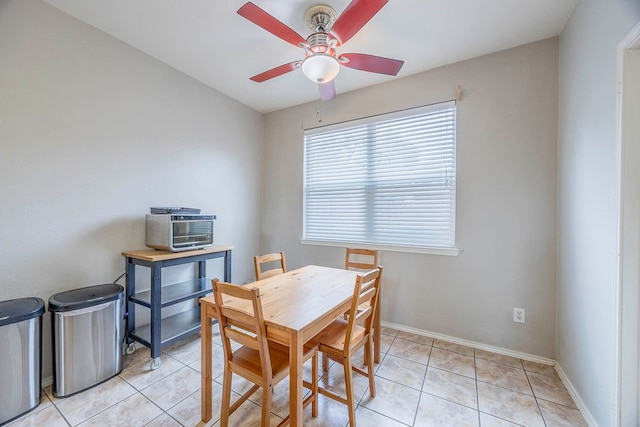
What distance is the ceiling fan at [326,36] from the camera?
4.71 feet

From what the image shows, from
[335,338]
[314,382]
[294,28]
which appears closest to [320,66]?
[294,28]

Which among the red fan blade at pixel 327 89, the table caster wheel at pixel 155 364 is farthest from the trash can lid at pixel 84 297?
the red fan blade at pixel 327 89

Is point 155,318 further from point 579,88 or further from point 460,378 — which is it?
point 579,88

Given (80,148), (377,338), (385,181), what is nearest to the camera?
(80,148)

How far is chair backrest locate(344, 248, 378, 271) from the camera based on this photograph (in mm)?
2536

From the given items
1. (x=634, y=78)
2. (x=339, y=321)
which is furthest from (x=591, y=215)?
(x=339, y=321)

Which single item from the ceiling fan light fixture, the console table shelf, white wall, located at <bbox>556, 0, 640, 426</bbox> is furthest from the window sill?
the ceiling fan light fixture

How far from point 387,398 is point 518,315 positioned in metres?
1.37

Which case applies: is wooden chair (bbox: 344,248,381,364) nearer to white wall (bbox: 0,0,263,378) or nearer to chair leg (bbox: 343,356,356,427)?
chair leg (bbox: 343,356,356,427)

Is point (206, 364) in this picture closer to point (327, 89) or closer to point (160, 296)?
point (160, 296)

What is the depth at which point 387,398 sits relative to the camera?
1714 mm

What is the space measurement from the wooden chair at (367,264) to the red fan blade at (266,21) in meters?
1.84

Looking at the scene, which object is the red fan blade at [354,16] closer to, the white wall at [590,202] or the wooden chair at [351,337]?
the white wall at [590,202]

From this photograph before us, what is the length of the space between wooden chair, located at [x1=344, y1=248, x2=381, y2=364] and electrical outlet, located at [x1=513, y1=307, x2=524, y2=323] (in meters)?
1.17
